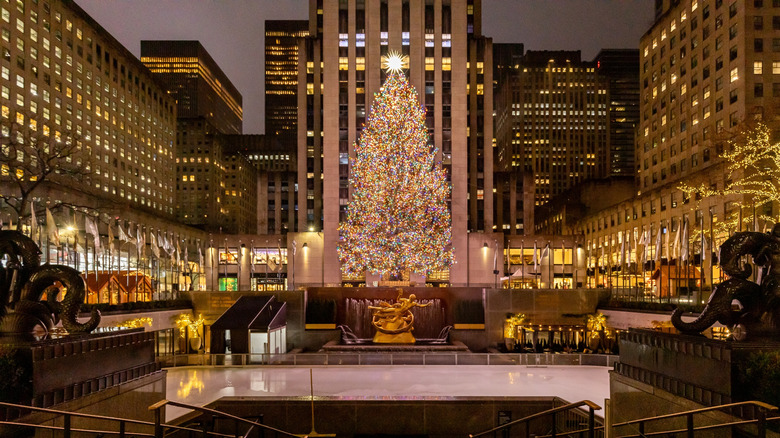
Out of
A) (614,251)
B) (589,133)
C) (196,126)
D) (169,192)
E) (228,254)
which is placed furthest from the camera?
(589,133)

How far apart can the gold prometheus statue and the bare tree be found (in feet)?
66.9

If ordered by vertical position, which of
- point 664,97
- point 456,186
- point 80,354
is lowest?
point 80,354

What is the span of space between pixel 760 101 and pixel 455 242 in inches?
1527

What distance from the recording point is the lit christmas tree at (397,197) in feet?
157

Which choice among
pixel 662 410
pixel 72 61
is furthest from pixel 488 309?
pixel 72 61

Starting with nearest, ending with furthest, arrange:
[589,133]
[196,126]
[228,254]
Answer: [228,254] → [196,126] → [589,133]

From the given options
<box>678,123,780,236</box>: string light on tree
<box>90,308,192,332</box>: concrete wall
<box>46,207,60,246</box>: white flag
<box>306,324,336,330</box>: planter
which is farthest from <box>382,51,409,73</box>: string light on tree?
<box>46,207,60,246</box>: white flag

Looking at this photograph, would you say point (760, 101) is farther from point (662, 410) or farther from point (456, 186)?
point (662, 410)

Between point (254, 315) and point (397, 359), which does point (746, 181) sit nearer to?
point (397, 359)

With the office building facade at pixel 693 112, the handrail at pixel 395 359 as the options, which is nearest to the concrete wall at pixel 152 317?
the handrail at pixel 395 359

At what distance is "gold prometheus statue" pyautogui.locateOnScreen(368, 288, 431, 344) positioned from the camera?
34938 millimetres

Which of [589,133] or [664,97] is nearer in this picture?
[664,97]

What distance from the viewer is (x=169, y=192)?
132750mm

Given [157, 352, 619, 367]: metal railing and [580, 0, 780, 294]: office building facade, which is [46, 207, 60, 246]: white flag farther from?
[580, 0, 780, 294]: office building facade
